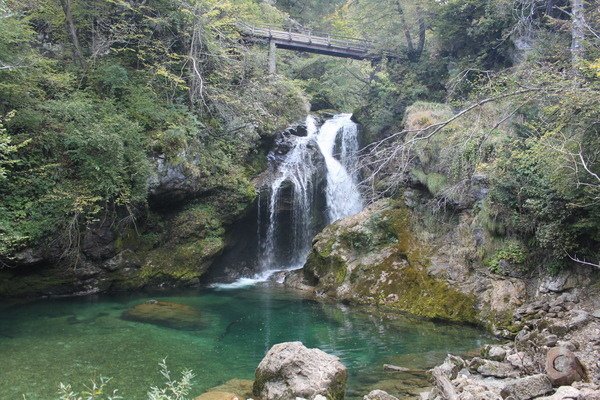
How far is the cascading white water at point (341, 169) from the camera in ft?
62.2

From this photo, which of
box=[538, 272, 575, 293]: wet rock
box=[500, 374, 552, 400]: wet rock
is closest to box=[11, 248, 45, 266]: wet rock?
box=[500, 374, 552, 400]: wet rock

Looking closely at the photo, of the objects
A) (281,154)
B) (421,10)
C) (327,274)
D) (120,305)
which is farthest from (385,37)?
(120,305)

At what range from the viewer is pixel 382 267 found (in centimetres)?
1392

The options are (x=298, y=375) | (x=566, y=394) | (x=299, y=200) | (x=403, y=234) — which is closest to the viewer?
(x=566, y=394)

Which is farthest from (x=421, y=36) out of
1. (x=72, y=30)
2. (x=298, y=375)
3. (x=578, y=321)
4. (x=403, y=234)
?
(x=298, y=375)

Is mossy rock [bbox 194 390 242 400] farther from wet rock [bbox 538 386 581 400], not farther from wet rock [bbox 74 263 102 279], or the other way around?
wet rock [bbox 74 263 102 279]

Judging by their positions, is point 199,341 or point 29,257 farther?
point 29,257

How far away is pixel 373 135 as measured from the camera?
782 inches

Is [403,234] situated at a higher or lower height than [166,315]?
higher

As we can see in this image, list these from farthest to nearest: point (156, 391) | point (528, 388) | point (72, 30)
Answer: point (72, 30), point (528, 388), point (156, 391)

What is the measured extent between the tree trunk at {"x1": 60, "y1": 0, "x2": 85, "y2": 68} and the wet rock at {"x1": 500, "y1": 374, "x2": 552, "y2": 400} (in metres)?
15.4

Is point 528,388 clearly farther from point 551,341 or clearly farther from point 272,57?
point 272,57

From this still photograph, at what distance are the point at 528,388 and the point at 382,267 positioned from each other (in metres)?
7.92

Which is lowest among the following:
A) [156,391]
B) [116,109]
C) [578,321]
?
[578,321]
